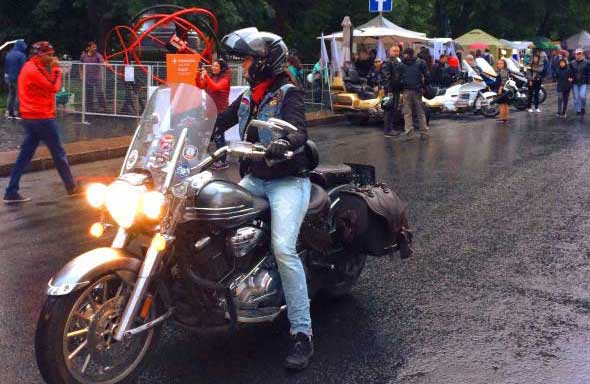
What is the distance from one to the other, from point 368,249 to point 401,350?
0.72 m

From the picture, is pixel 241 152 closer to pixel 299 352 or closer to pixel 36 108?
pixel 299 352

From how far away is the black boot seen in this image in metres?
4.27

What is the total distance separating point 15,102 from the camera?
18.3m

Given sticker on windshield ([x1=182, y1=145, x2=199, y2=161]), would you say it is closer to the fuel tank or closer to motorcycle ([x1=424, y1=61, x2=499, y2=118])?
the fuel tank

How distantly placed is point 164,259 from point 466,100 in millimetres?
17988

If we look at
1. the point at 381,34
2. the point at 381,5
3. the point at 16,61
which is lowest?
the point at 16,61

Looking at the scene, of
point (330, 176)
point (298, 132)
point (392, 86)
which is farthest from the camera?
point (392, 86)

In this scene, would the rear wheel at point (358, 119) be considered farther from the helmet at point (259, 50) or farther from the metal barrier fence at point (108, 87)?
the helmet at point (259, 50)

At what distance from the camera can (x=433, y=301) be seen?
5.50m

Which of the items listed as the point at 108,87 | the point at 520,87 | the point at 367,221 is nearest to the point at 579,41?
the point at 520,87

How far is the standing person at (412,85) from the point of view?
15828mm

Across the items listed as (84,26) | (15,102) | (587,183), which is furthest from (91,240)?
(84,26)

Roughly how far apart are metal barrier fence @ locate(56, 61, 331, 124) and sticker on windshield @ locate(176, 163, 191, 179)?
12.8 metres

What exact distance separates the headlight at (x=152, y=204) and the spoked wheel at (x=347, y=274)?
5.98 feet
